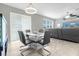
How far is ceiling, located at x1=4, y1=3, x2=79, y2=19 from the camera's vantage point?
1267mm

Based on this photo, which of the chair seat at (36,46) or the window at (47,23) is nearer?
the window at (47,23)

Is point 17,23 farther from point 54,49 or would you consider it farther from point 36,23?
point 54,49

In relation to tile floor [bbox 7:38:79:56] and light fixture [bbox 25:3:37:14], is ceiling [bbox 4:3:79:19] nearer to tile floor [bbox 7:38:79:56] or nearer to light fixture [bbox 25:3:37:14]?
light fixture [bbox 25:3:37:14]

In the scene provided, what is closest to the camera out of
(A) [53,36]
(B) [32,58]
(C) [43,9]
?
(B) [32,58]

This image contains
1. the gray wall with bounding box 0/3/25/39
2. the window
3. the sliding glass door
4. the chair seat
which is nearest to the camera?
the gray wall with bounding box 0/3/25/39

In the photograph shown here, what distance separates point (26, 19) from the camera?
4.74 ft

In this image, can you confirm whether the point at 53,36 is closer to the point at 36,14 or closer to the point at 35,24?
the point at 35,24

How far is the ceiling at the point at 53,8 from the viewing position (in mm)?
1267

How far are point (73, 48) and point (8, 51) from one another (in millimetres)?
1305

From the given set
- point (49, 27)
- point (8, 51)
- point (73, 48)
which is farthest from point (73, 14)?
point (8, 51)

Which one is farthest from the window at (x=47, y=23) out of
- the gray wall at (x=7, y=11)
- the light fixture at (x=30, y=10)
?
the gray wall at (x=7, y=11)

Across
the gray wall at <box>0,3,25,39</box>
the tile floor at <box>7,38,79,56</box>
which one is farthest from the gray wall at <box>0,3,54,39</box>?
the tile floor at <box>7,38,79,56</box>

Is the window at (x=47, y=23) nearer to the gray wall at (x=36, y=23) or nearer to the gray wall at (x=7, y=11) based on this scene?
the gray wall at (x=36, y=23)

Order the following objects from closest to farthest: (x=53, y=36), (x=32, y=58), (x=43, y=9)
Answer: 1. (x=32, y=58)
2. (x=43, y=9)
3. (x=53, y=36)
